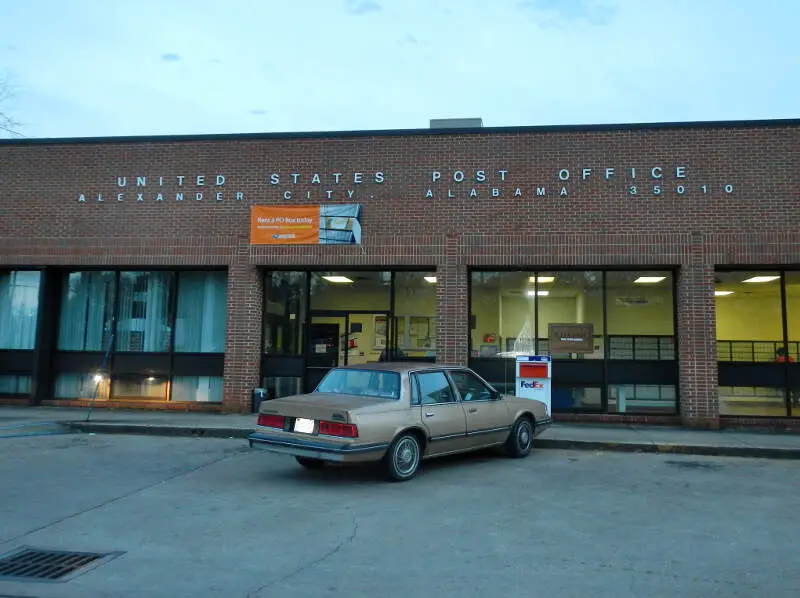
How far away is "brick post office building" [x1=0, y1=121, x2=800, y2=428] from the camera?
14.0 meters

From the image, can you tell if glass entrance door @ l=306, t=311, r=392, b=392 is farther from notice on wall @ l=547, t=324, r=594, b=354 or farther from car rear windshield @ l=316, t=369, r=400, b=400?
car rear windshield @ l=316, t=369, r=400, b=400

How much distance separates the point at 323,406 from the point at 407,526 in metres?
2.32

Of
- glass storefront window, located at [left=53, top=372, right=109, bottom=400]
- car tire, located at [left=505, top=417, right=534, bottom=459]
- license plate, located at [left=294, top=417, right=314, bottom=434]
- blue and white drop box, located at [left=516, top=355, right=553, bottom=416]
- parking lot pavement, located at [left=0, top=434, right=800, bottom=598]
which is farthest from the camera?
glass storefront window, located at [left=53, top=372, right=109, bottom=400]

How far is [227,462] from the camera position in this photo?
32.3 ft

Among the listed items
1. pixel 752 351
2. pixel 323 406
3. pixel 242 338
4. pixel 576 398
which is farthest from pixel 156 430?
pixel 752 351

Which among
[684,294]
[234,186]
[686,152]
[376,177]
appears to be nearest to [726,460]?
[684,294]

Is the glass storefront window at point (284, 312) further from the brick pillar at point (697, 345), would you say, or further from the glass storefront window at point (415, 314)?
the brick pillar at point (697, 345)

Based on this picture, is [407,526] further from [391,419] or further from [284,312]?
[284,312]

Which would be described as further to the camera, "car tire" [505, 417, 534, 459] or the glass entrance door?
the glass entrance door

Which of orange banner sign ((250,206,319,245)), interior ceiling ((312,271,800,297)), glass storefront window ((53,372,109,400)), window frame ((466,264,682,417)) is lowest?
glass storefront window ((53,372,109,400))

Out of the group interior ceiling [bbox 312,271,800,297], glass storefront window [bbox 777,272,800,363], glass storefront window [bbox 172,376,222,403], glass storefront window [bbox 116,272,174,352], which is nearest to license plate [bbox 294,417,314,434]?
interior ceiling [bbox 312,271,800,297]

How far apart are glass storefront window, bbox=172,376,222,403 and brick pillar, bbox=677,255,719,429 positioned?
33.3ft

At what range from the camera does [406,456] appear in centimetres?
862

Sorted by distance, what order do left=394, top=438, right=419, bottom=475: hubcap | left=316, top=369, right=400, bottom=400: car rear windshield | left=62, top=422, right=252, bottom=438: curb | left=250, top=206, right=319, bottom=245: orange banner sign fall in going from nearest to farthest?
left=394, top=438, right=419, bottom=475: hubcap, left=316, top=369, right=400, bottom=400: car rear windshield, left=62, top=422, right=252, bottom=438: curb, left=250, top=206, right=319, bottom=245: orange banner sign
